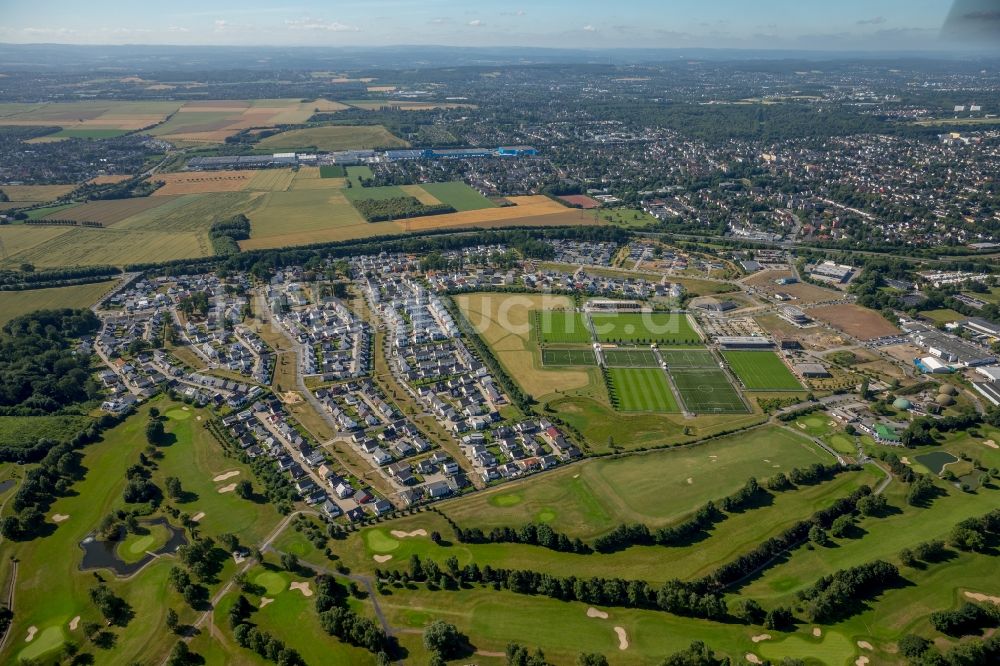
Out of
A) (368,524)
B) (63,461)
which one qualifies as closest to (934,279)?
(368,524)

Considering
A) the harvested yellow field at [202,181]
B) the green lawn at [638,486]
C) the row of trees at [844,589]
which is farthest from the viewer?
the harvested yellow field at [202,181]

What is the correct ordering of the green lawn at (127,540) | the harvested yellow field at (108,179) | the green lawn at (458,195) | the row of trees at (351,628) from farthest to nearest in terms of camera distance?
1. the harvested yellow field at (108,179)
2. the green lawn at (458,195)
3. the green lawn at (127,540)
4. the row of trees at (351,628)

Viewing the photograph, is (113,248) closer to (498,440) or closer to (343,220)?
(343,220)

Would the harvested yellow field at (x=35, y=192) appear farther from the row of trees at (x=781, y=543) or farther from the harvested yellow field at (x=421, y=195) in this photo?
the row of trees at (x=781, y=543)

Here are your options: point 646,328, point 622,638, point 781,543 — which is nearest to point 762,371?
point 646,328

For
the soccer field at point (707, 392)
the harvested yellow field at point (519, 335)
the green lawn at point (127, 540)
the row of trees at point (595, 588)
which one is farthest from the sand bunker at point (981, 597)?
the green lawn at point (127, 540)

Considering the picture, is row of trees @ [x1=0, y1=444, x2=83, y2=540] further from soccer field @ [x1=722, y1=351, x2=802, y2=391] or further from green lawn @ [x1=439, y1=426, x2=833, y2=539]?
soccer field @ [x1=722, y1=351, x2=802, y2=391]

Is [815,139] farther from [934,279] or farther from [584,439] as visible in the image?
[584,439]
